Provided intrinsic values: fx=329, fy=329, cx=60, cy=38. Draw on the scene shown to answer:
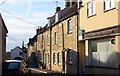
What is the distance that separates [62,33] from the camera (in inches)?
1485

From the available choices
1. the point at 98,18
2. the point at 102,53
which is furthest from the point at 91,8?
the point at 102,53

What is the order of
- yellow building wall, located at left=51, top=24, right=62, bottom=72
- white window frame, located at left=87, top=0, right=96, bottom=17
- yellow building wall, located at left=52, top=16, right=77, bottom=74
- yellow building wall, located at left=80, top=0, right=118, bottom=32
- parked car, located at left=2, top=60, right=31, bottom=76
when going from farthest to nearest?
yellow building wall, located at left=51, top=24, right=62, bottom=72 < yellow building wall, located at left=52, top=16, right=77, bottom=74 < white window frame, located at left=87, top=0, right=96, bottom=17 < yellow building wall, located at left=80, top=0, right=118, bottom=32 < parked car, located at left=2, top=60, right=31, bottom=76

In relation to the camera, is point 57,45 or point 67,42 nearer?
point 67,42

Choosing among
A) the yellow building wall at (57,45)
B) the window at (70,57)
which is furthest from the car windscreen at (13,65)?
the yellow building wall at (57,45)

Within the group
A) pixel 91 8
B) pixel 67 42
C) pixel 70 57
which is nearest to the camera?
pixel 91 8

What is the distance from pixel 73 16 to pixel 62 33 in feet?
17.6

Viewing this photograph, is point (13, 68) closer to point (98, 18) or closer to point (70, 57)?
point (98, 18)

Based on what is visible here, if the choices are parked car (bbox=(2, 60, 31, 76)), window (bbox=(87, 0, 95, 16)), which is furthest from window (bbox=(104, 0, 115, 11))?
parked car (bbox=(2, 60, 31, 76))

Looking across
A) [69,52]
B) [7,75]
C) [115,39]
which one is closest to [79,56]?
[69,52]

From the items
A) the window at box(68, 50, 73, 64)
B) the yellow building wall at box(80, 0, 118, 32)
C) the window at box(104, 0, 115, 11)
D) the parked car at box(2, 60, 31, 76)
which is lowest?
the parked car at box(2, 60, 31, 76)

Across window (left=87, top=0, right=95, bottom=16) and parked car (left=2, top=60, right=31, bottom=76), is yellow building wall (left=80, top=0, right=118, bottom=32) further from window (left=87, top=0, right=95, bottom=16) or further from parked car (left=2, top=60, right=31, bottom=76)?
parked car (left=2, top=60, right=31, bottom=76)

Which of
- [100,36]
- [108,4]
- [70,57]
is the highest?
[108,4]

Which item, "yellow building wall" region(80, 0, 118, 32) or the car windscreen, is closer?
the car windscreen

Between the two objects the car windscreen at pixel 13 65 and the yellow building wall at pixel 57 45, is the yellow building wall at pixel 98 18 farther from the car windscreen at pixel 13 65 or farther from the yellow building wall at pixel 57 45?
the yellow building wall at pixel 57 45
